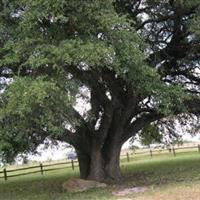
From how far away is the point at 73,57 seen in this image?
51.9ft

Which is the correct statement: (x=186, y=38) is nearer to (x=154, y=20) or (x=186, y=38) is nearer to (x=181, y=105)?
(x=154, y=20)

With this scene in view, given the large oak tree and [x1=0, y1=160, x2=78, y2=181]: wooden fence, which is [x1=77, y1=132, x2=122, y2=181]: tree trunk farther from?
[x1=0, y1=160, x2=78, y2=181]: wooden fence

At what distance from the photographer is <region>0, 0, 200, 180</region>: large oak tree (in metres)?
15.9

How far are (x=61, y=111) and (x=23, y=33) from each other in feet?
9.55

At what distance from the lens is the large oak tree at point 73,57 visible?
15852 millimetres

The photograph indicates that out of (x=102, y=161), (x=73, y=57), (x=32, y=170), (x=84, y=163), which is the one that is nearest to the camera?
(x=73, y=57)

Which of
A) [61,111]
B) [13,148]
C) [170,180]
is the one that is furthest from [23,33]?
[170,180]

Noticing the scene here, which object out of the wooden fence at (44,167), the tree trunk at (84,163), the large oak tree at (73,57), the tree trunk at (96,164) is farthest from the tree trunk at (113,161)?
the wooden fence at (44,167)

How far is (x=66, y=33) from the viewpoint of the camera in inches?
674

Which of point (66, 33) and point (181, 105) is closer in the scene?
point (66, 33)

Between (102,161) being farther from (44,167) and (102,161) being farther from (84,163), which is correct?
(44,167)

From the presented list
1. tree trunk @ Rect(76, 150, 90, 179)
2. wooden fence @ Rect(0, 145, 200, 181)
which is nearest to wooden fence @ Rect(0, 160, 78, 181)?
wooden fence @ Rect(0, 145, 200, 181)

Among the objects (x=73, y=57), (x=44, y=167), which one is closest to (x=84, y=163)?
(x=73, y=57)

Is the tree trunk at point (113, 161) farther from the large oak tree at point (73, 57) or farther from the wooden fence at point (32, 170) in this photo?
the wooden fence at point (32, 170)
